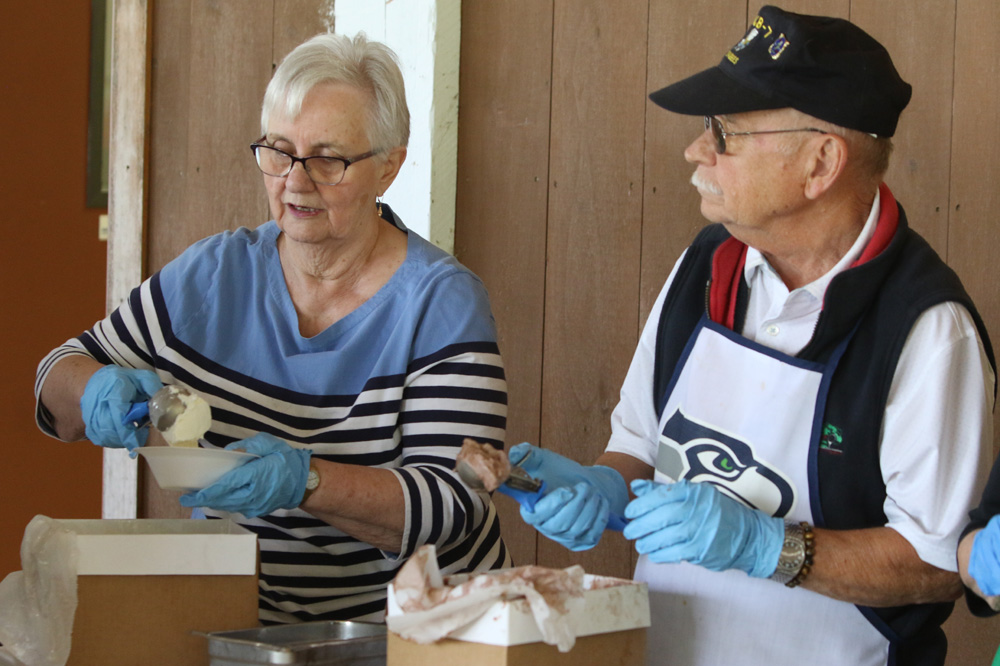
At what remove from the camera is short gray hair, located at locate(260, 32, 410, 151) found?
161cm

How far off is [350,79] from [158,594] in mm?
850

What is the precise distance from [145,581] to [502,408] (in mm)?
606

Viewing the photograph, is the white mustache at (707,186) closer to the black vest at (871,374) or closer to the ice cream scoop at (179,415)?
the black vest at (871,374)

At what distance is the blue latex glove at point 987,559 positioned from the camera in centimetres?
103

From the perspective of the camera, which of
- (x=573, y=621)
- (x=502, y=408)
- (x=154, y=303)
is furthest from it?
(x=154, y=303)

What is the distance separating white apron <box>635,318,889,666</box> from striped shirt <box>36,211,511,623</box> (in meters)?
0.33

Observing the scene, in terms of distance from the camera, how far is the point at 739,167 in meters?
1.33

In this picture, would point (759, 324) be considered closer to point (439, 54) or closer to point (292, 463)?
point (292, 463)

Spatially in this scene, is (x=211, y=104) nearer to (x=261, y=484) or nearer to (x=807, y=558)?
(x=261, y=484)

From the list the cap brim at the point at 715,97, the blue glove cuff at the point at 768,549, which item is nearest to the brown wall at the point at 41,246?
the cap brim at the point at 715,97

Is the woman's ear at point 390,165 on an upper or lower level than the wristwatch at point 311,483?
upper

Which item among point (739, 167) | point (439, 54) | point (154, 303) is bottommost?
point (154, 303)

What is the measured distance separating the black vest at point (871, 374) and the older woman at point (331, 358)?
0.53 meters

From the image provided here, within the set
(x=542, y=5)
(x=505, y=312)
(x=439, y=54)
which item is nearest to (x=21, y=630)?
(x=505, y=312)
